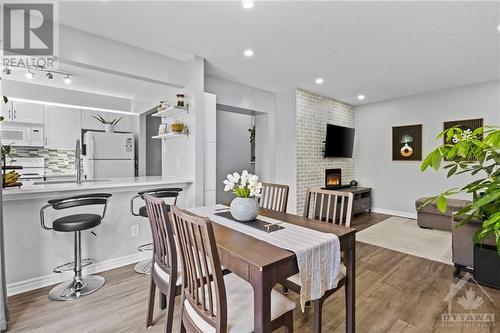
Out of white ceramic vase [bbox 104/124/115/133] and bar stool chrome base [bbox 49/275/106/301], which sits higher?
white ceramic vase [bbox 104/124/115/133]

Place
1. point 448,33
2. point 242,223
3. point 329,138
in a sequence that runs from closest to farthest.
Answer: point 242,223
point 448,33
point 329,138

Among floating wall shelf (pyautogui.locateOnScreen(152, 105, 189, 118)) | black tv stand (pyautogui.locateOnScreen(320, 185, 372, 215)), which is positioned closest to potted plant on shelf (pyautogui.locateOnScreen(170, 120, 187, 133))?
floating wall shelf (pyautogui.locateOnScreen(152, 105, 189, 118))

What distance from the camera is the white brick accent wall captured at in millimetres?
4938

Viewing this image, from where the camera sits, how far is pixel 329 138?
5.44 m

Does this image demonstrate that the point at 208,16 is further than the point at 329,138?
No

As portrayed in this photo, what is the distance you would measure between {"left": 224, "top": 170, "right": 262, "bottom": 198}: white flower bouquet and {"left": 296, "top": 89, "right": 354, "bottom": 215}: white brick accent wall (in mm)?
3148

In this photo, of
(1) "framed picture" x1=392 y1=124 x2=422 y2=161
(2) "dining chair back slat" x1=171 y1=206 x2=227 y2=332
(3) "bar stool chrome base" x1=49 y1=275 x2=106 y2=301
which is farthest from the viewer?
(1) "framed picture" x1=392 y1=124 x2=422 y2=161

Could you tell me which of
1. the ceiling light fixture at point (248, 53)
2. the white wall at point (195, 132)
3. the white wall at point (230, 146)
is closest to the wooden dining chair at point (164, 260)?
the white wall at point (195, 132)

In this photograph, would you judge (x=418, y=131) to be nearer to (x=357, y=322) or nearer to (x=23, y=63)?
(x=357, y=322)

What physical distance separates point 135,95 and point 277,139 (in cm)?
317

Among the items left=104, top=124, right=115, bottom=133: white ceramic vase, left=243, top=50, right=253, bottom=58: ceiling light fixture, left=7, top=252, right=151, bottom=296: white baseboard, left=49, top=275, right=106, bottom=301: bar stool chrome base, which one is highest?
left=243, top=50, right=253, bottom=58: ceiling light fixture

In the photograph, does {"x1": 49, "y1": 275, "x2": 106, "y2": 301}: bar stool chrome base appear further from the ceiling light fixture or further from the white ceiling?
the ceiling light fixture

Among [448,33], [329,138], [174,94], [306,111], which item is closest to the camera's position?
[448,33]

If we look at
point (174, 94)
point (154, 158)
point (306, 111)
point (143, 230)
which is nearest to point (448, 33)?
point (306, 111)
